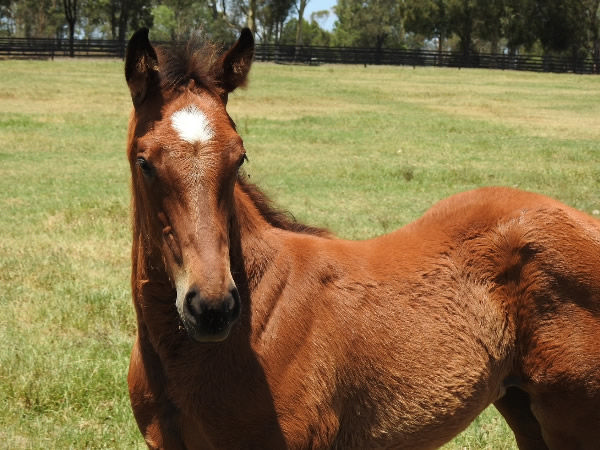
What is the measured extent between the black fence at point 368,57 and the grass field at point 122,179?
13.3m

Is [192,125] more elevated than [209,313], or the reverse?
[192,125]

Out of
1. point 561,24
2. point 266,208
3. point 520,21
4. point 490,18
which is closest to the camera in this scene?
point 266,208

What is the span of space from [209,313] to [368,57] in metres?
53.8

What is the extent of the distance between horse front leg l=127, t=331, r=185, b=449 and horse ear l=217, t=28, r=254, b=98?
1124mm

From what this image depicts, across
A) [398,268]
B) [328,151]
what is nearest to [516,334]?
[398,268]

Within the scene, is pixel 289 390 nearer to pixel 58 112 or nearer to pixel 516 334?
pixel 516 334

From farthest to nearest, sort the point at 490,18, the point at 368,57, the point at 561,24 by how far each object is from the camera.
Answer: the point at 490,18
the point at 561,24
the point at 368,57

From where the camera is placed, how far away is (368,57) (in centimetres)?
5475

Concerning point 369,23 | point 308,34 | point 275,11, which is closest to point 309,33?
point 308,34

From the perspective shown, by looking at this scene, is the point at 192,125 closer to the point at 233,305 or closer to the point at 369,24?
the point at 233,305

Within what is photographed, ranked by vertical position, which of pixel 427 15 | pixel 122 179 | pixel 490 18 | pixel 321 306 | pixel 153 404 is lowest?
pixel 122 179

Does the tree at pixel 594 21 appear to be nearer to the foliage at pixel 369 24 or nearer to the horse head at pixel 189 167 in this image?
the foliage at pixel 369 24

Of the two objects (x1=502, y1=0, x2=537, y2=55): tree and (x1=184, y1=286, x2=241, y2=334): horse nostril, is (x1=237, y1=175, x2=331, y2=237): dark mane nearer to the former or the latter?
(x1=184, y1=286, x2=241, y2=334): horse nostril

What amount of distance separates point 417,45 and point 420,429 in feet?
334
